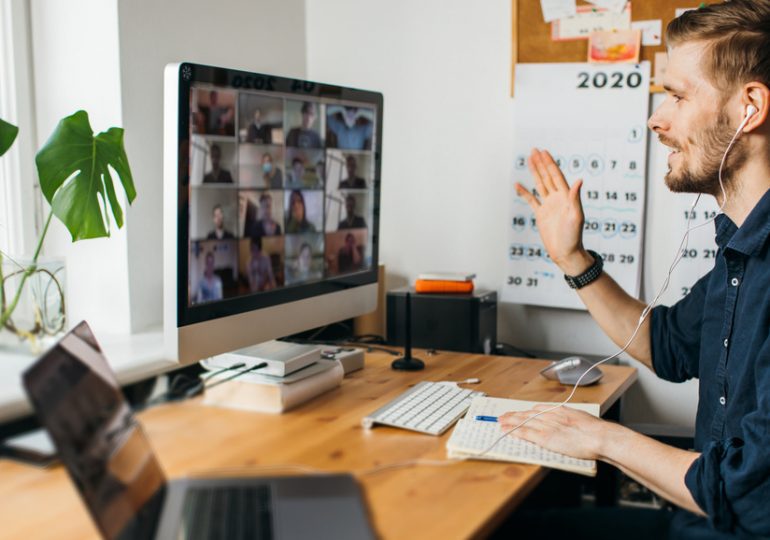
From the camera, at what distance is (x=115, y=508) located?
32.4 inches

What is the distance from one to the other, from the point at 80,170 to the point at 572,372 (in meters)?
1.05

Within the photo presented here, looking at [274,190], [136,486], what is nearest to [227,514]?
[136,486]

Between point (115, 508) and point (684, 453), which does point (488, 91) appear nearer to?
point (684, 453)

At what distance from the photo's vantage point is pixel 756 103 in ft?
4.33

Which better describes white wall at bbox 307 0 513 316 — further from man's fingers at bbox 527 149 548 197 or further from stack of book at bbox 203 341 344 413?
stack of book at bbox 203 341 344 413

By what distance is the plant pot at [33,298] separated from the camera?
133 cm

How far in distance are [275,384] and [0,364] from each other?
1.68ft

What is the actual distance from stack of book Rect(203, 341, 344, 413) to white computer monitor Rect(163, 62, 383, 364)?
0.05m

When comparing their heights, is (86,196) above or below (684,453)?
above

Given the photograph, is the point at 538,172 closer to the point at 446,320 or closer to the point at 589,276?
the point at 589,276

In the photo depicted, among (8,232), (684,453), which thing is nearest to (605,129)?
(684,453)

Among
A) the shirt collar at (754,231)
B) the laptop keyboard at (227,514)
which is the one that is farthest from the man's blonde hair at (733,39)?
the laptop keyboard at (227,514)

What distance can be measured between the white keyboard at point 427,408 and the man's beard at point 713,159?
0.55m

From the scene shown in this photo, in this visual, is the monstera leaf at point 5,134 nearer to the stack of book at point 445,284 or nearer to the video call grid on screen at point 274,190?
the video call grid on screen at point 274,190
